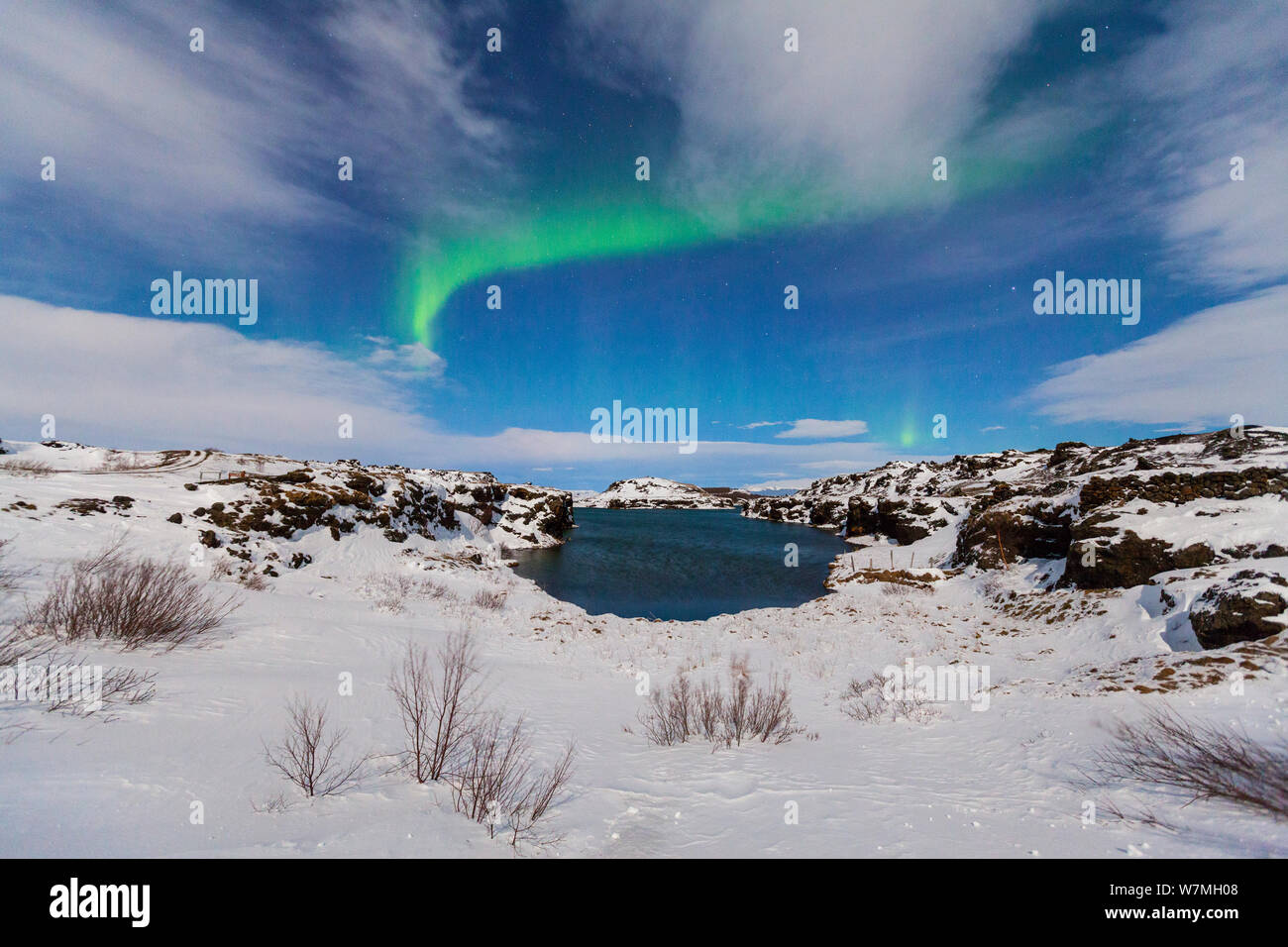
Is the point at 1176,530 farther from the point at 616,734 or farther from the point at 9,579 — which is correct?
the point at 9,579

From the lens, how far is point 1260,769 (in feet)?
16.1

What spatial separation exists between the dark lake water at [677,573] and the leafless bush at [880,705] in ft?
50.8

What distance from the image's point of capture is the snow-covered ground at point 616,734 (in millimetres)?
3984

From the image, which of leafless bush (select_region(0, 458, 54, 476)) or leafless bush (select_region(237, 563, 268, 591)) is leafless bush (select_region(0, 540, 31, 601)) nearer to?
leafless bush (select_region(237, 563, 268, 591))

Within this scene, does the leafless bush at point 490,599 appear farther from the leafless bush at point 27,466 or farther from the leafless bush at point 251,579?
the leafless bush at point 27,466

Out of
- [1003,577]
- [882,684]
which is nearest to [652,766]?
[882,684]

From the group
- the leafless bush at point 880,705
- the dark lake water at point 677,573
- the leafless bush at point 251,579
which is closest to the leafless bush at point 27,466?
the leafless bush at point 251,579

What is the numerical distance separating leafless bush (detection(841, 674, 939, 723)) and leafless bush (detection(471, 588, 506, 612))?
14888 millimetres

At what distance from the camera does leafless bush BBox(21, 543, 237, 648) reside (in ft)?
24.5

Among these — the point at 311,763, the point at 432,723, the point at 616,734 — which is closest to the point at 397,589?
the point at 432,723

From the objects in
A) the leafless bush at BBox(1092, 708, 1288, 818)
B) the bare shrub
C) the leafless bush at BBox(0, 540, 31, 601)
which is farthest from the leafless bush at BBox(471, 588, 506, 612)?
the leafless bush at BBox(1092, 708, 1288, 818)
